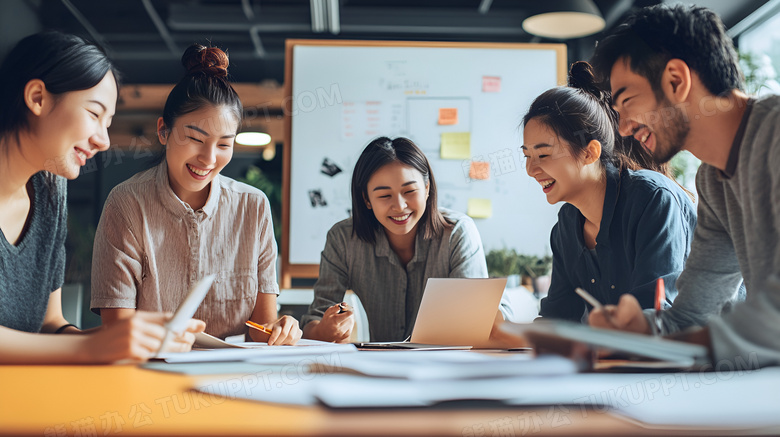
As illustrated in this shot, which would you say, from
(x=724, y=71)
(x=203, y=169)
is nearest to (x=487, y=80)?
(x=203, y=169)

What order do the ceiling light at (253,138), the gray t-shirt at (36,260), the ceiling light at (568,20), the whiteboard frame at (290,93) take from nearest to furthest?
the gray t-shirt at (36,260), the whiteboard frame at (290,93), the ceiling light at (568,20), the ceiling light at (253,138)

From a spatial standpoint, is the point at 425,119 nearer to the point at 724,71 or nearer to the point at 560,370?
the point at 724,71

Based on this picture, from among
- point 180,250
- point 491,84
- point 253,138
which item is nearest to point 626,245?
point 180,250

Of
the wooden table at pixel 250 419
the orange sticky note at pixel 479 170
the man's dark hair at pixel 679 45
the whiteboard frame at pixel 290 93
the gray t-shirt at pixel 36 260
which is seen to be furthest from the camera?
the orange sticky note at pixel 479 170

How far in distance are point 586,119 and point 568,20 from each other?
6.44 ft

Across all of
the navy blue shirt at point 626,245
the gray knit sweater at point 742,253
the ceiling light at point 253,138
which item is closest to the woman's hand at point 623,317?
the gray knit sweater at point 742,253

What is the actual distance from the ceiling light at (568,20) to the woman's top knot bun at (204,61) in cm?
223

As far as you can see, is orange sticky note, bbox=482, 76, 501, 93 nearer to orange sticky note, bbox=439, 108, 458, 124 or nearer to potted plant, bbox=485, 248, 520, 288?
orange sticky note, bbox=439, 108, 458, 124

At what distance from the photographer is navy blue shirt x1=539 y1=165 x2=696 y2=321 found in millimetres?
1346

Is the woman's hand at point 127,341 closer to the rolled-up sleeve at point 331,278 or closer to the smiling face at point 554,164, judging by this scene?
the rolled-up sleeve at point 331,278

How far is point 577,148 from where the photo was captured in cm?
162

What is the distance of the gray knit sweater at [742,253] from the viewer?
0.62m

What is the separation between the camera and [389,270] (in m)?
1.90

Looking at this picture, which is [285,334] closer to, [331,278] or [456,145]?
[331,278]
